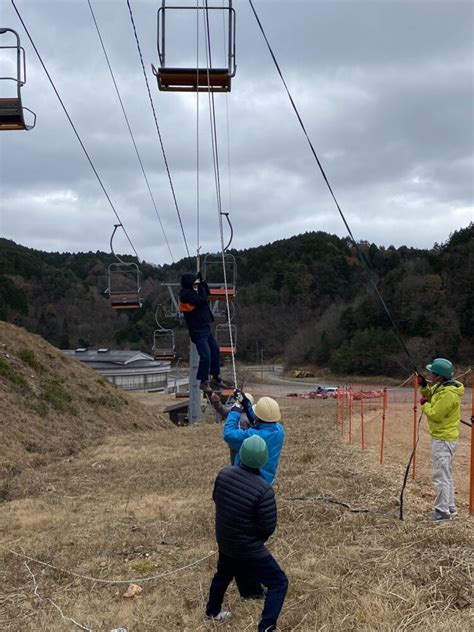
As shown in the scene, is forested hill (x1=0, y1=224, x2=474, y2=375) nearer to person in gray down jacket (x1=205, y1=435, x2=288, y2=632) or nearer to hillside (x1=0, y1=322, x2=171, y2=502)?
hillside (x1=0, y1=322, x2=171, y2=502)

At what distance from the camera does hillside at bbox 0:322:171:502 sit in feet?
57.8

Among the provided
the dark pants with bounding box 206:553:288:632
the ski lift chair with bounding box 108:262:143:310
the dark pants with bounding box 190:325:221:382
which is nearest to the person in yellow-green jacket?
the dark pants with bounding box 190:325:221:382

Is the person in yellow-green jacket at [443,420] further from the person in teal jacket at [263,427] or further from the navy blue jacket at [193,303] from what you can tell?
the navy blue jacket at [193,303]

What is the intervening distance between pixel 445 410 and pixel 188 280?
348 centimetres

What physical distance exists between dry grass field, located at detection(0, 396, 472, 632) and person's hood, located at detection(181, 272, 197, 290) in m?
3.11

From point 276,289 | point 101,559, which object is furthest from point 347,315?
point 101,559

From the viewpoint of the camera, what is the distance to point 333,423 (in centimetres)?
2325

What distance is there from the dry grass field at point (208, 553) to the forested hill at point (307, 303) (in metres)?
36.6

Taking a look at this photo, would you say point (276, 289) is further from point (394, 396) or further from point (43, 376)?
point (43, 376)

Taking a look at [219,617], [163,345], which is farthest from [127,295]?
[219,617]

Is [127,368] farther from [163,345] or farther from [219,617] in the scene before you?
[219,617]

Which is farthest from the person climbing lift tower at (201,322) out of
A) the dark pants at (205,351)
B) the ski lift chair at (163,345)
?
the ski lift chair at (163,345)

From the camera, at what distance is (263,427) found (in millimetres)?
6367

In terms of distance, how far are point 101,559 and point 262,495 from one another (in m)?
3.46
